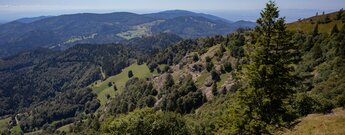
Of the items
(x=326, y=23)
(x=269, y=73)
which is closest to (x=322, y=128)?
(x=269, y=73)

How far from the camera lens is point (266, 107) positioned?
2923cm

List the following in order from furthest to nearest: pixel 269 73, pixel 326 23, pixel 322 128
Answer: pixel 326 23, pixel 322 128, pixel 269 73

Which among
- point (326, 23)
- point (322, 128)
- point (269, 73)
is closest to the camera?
point (269, 73)

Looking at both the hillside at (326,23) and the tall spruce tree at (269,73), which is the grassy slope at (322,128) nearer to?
the tall spruce tree at (269,73)

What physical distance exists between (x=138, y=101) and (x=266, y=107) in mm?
144527

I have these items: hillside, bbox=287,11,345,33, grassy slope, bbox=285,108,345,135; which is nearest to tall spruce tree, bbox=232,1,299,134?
grassy slope, bbox=285,108,345,135

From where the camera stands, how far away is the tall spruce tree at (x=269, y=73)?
92.1 ft

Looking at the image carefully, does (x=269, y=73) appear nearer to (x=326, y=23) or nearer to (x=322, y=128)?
(x=322, y=128)

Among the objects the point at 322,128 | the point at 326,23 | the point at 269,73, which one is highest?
the point at 326,23

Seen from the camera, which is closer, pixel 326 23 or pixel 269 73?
pixel 269 73

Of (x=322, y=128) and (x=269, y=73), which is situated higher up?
(x=269, y=73)

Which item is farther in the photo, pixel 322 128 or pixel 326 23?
pixel 326 23

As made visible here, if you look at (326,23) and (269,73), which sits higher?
(326,23)

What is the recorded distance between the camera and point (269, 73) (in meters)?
27.6
